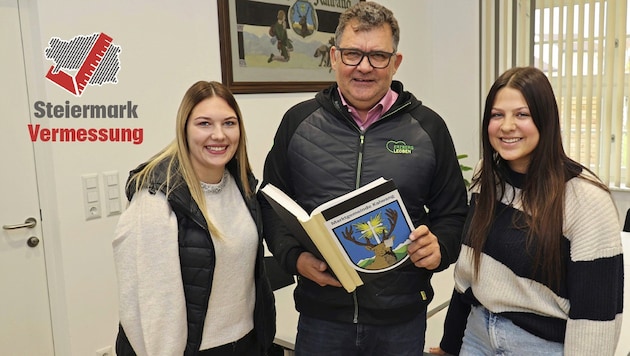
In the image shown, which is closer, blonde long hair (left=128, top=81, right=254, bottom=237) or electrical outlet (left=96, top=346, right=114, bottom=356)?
blonde long hair (left=128, top=81, right=254, bottom=237)

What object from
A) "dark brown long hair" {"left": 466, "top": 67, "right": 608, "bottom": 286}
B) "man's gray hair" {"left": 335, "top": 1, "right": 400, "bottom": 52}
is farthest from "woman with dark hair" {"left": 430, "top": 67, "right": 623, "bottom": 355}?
"man's gray hair" {"left": 335, "top": 1, "right": 400, "bottom": 52}

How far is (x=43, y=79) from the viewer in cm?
212

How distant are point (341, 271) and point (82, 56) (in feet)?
5.18

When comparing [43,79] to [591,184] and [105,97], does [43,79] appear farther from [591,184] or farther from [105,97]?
[591,184]

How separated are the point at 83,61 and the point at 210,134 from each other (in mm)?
1126

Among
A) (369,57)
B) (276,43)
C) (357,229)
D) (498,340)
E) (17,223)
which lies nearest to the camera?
(357,229)

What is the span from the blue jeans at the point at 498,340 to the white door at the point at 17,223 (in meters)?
1.78

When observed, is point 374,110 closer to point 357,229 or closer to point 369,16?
point 369,16

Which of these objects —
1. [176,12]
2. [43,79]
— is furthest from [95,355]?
[176,12]

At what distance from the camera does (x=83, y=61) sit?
220 cm

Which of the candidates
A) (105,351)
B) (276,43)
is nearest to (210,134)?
(105,351)

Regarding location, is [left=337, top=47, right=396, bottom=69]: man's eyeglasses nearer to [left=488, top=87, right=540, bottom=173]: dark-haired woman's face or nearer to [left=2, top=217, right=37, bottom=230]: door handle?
[left=488, top=87, right=540, bottom=173]: dark-haired woman's face

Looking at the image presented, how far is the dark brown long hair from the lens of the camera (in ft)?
4.03

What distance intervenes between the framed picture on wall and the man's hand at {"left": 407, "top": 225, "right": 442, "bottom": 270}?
1.72 meters
